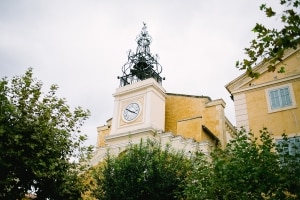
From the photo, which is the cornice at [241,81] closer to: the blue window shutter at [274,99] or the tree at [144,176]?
the blue window shutter at [274,99]

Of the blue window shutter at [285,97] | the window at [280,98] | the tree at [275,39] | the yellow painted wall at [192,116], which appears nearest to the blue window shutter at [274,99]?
the window at [280,98]

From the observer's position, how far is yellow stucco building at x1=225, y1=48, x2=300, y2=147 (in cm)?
1485

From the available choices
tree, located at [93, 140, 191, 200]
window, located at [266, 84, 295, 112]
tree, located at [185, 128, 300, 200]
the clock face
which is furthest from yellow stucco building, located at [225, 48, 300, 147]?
the clock face

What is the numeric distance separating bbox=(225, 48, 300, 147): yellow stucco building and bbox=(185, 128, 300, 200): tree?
4.21 metres

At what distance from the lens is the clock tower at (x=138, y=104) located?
22641 millimetres

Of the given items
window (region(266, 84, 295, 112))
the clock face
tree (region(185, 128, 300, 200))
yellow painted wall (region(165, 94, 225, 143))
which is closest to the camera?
tree (region(185, 128, 300, 200))

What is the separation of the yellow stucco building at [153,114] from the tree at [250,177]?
27.9 ft

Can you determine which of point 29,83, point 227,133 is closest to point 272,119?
point 227,133

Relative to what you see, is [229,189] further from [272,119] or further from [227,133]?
[227,133]

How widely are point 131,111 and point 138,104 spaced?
0.71 meters

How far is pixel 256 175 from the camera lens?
33.0 feet

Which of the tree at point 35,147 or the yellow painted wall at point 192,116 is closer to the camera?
the tree at point 35,147

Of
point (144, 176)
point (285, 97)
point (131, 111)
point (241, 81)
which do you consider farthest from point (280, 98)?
point (131, 111)

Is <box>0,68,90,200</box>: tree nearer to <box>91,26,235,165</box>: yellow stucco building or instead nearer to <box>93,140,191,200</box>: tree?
<box>93,140,191,200</box>: tree
